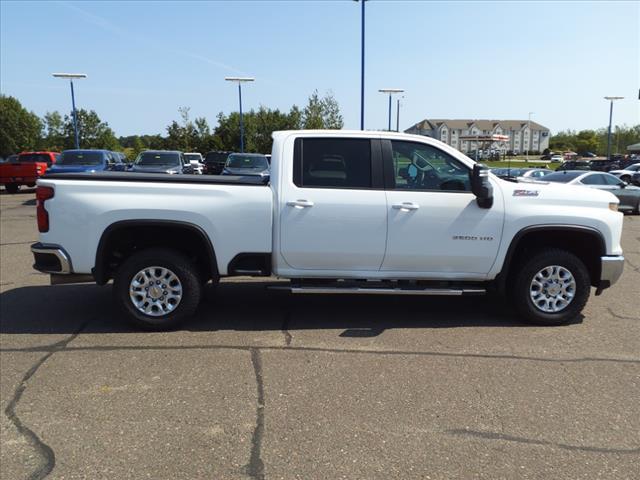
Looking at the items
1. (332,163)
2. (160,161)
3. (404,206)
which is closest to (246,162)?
(160,161)

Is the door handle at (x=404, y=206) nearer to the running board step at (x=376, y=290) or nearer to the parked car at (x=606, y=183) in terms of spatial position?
the running board step at (x=376, y=290)

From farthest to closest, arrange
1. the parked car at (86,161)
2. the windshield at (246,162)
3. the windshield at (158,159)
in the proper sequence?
1. the windshield at (246,162)
2. the windshield at (158,159)
3. the parked car at (86,161)

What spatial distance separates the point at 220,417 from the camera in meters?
3.51

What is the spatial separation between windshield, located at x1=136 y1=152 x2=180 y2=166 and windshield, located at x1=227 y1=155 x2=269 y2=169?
1907mm

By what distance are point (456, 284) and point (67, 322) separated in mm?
4026

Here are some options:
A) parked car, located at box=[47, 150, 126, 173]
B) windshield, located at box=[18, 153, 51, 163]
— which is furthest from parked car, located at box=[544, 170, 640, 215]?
windshield, located at box=[18, 153, 51, 163]

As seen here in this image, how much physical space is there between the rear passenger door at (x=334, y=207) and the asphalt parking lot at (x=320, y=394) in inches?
29.7

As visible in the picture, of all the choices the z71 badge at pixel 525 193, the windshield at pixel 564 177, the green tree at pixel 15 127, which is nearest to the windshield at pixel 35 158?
the windshield at pixel 564 177

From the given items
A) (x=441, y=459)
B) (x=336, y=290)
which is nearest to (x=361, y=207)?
(x=336, y=290)

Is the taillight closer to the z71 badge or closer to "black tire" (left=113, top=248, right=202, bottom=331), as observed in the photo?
"black tire" (left=113, top=248, right=202, bottom=331)

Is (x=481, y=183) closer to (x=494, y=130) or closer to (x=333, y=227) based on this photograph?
(x=333, y=227)

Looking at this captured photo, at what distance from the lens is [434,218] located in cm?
516

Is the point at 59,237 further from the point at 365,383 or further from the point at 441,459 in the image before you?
the point at 441,459

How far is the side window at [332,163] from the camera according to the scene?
521cm
